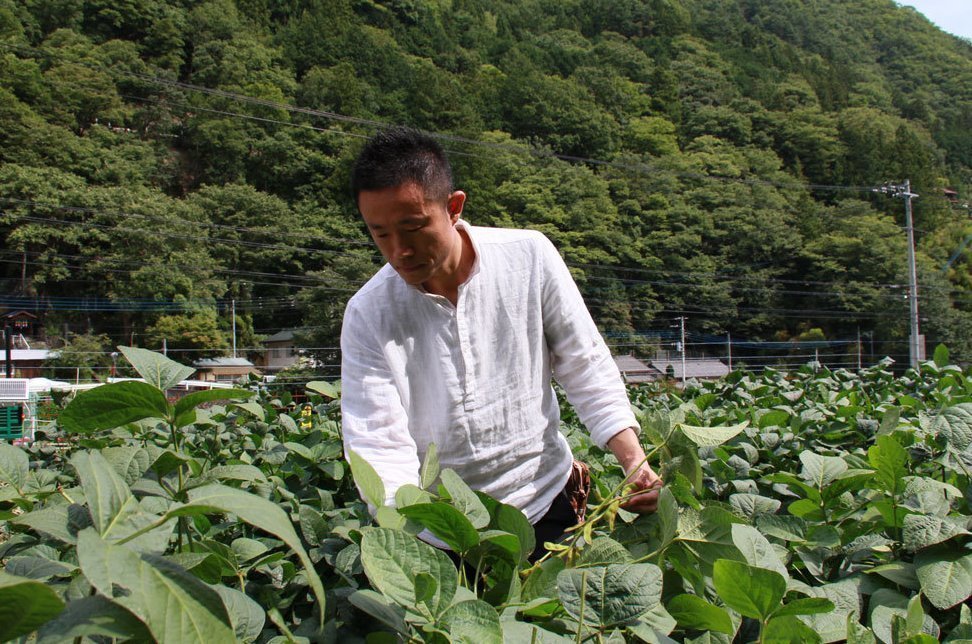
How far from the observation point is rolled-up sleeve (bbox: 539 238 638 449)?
1501mm

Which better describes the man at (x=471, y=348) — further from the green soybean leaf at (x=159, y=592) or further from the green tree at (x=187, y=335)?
the green tree at (x=187, y=335)

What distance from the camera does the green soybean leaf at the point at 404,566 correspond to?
68 centimetres

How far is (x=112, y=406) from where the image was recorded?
0.78 m

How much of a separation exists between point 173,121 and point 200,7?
33.8ft

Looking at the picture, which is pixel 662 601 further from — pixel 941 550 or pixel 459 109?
pixel 459 109

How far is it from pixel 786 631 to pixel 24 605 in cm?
63

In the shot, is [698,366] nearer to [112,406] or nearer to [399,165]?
[399,165]

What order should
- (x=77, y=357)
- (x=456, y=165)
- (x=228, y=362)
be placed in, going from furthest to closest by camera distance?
(x=456, y=165) → (x=228, y=362) → (x=77, y=357)

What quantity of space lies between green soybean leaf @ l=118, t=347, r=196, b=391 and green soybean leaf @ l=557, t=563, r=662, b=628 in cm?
44

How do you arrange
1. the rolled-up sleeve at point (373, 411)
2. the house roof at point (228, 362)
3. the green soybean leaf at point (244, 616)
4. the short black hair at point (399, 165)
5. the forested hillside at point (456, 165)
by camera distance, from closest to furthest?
1. the green soybean leaf at point (244, 616)
2. the rolled-up sleeve at point (373, 411)
3. the short black hair at point (399, 165)
4. the house roof at point (228, 362)
5. the forested hillside at point (456, 165)

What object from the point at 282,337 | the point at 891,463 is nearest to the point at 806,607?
the point at 891,463

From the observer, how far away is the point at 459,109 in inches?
2132

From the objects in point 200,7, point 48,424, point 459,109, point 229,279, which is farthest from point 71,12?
point 48,424

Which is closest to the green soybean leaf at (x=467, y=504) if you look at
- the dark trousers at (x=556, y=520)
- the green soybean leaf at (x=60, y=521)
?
the green soybean leaf at (x=60, y=521)
